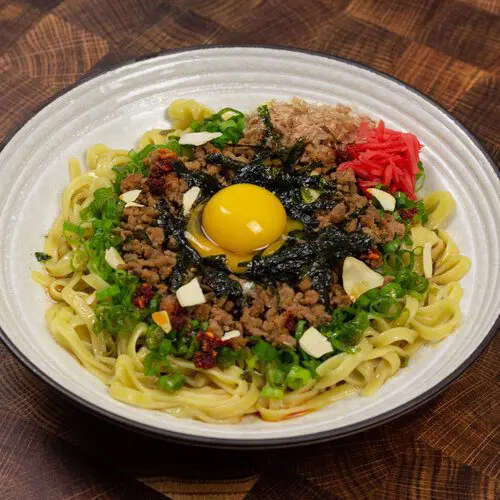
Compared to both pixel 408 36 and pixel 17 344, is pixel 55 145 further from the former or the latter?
pixel 408 36

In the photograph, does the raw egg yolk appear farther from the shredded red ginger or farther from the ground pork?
the shredded red ginger

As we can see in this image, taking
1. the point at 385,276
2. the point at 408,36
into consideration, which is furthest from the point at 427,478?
the point at 408,36

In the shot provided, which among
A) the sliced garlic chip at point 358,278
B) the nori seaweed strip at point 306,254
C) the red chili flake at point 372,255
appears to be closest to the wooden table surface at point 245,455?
the sliced garlic chip at point 358,278

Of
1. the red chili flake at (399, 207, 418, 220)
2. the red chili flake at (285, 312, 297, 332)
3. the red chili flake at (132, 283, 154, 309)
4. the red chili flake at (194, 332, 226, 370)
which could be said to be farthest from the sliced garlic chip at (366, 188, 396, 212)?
the red chili flake at (132, 283, 154, 309)

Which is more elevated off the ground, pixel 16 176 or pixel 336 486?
pixel 16 176

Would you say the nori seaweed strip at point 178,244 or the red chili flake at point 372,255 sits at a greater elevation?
the nori seaweed strip at point 178,244

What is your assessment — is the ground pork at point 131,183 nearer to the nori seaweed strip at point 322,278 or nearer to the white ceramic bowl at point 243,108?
the white ceramic bowl at point 243,108

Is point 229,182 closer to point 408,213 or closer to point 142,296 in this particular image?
point 142,296
